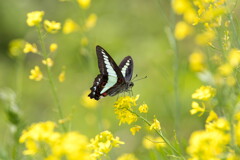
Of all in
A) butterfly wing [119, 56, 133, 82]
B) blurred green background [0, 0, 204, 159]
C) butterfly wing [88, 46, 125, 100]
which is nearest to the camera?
butterfly wing [88, 46, 125, 100]

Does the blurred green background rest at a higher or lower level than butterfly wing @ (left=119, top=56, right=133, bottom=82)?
higher

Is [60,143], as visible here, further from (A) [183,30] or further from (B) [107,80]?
(A) [183,30]

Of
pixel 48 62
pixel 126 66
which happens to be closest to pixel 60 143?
pixel 48 62

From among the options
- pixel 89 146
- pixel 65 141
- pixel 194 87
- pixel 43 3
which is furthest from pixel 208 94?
pixel 43 3

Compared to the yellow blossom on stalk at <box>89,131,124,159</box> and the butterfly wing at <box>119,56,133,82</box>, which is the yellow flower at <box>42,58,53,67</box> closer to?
the butterfly wing at <box>119,56,133,82</box>

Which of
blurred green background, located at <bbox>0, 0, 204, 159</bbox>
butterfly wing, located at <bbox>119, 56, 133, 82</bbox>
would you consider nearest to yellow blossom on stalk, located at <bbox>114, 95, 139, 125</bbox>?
butterfly wing, located at <bbox>119, 56, 133, 82</bbox>

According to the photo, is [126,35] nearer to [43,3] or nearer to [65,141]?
[43,3]
